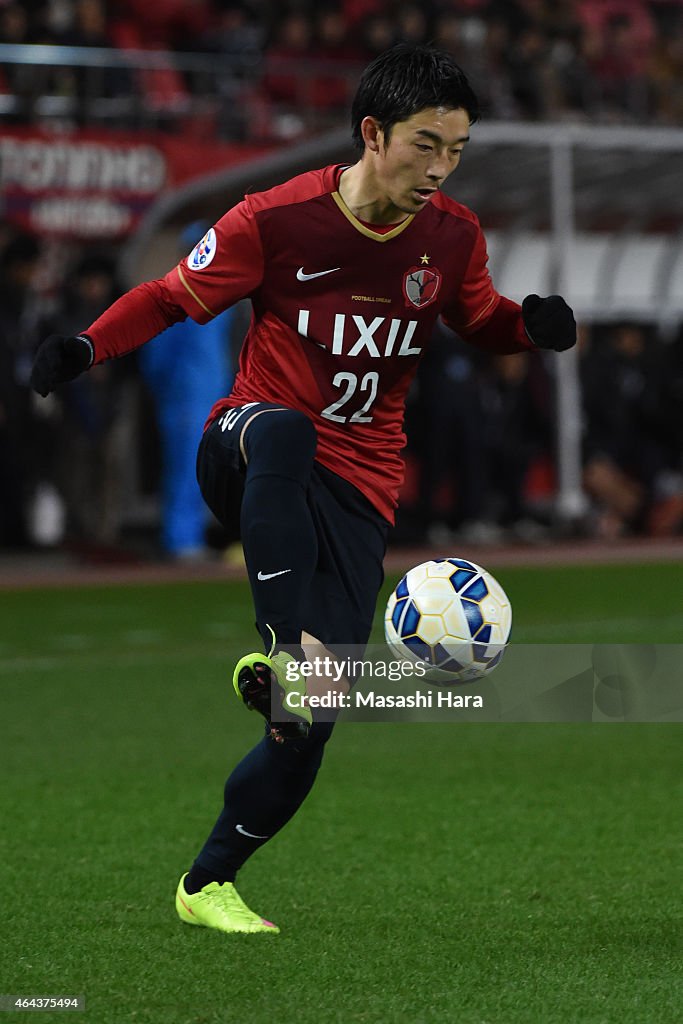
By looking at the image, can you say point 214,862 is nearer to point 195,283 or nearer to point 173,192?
point 195,283

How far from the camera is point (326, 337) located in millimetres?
4406

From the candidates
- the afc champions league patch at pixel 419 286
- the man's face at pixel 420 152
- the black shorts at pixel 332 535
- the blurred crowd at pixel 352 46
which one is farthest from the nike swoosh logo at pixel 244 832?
the blurred crowd at pixel 352 46

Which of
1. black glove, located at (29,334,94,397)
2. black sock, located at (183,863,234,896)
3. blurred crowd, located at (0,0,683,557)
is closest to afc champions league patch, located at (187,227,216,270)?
black glove, located at (29,334,94,397)

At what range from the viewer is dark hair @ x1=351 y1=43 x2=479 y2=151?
4.16m

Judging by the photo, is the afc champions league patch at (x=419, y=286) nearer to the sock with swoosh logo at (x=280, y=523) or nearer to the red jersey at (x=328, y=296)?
the red jersey at (x=328, y=296)

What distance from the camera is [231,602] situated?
39.7ft

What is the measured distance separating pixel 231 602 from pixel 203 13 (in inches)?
334

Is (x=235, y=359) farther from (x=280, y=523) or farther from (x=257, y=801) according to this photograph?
(x=280, y=523)

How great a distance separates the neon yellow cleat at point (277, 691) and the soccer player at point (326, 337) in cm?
27

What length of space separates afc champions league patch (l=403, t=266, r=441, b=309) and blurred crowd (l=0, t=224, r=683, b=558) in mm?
7756

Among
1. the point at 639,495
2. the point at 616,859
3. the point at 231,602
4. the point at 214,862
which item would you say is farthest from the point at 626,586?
the point at 214,862

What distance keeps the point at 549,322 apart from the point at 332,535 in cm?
80

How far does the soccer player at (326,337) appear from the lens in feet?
13.7

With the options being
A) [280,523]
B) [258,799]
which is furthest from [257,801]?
[280,523]
